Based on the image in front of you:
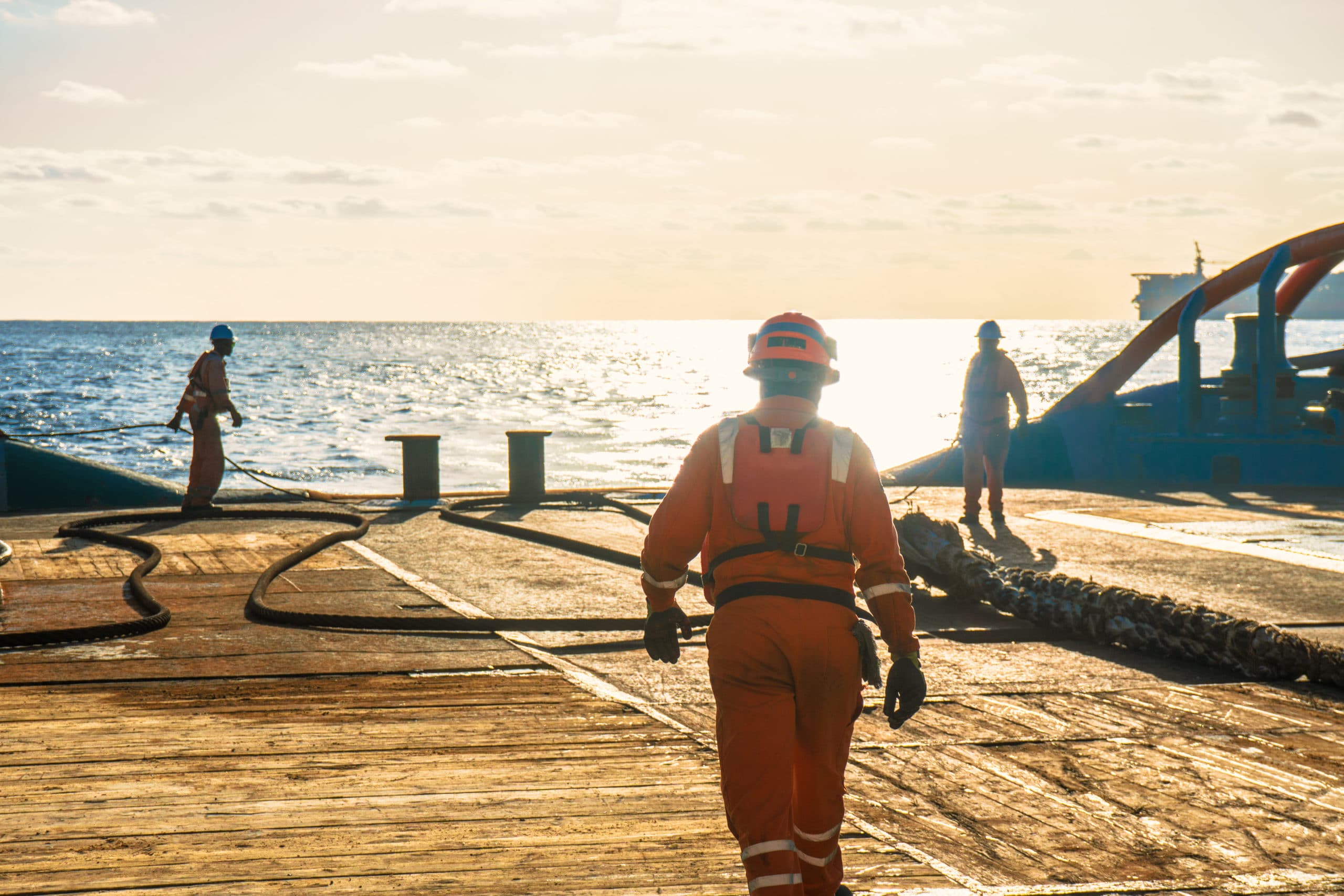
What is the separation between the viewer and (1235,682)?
6.65 m

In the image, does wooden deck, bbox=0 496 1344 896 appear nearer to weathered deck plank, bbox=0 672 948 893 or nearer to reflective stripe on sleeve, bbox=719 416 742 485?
weathered deck plank, bbox=0 672 948 893

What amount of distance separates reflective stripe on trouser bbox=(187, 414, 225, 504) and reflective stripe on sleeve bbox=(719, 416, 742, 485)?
11214 millimetres

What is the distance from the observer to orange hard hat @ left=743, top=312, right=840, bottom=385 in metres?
3.85

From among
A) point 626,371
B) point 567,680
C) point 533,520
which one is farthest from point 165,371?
point 567,680

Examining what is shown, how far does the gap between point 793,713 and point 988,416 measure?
10.2m

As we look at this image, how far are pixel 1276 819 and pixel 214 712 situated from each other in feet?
14.7

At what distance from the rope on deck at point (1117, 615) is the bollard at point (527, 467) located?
6497mm

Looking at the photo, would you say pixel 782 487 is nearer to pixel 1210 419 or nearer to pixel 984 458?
pixel 984 458

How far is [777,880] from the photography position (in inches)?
132

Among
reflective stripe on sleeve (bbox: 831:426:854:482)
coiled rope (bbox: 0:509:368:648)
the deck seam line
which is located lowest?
the deck seam line

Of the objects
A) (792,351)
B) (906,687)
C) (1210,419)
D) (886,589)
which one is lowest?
(906,687)

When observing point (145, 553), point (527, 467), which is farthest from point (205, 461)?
point (527, 467)

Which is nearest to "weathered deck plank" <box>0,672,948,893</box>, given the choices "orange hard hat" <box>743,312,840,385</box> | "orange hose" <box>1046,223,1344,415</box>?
"orange hard hat" <box>743,312,840,385</box>

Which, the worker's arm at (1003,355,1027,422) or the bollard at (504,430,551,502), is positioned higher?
the worker's arm at (1003,355,1027,422)
